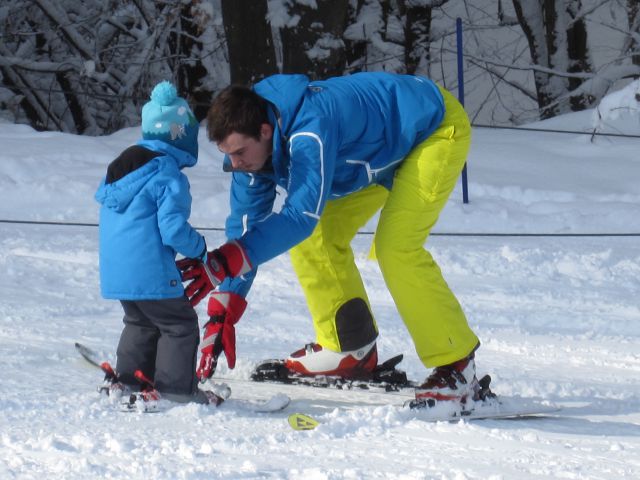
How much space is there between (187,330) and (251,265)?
1.06 ft

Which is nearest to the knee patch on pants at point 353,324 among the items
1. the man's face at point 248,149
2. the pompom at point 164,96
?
the man's face at point 248,149

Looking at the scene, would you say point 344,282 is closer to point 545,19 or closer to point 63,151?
point 63,151

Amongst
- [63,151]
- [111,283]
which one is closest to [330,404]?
[111,283]

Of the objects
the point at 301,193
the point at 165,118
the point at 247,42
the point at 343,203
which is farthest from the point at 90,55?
the point at 301,193

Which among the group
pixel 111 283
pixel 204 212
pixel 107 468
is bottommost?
pixel 204 212

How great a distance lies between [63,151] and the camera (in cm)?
1113

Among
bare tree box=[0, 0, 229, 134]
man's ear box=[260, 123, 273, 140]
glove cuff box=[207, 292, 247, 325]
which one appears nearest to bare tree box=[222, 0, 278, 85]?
bare tree box=[0, 0, 229, 134]

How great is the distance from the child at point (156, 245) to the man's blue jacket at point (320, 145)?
0.25m

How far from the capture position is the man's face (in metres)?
4.06

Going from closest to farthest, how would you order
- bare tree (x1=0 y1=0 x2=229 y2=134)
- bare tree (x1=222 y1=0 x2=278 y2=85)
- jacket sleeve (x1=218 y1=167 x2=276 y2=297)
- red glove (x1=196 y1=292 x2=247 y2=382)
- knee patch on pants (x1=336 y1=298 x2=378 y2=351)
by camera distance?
1. red glove (x1=196 y1=292 x2=247 y2=382)
2. jacket sleeve (x1=218 y1=167 x2=276 y2=297)
3. knee patch on pants (x1=336 y1=298 x2=378 y2=351)
4. bare tree (x1=222 y1=0 x2=278 y2=85)
5. bare tree (x1=0 y1=0 x2=229 y2=134)

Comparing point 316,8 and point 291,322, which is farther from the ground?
point 316,8

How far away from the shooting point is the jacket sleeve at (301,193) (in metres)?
4.05

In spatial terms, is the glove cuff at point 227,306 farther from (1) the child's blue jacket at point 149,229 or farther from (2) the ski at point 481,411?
(2) the ski at point 481,411

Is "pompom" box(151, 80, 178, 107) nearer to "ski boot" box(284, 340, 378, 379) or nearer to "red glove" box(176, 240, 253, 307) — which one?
"red glove" box(176, 240, 253, 307)
